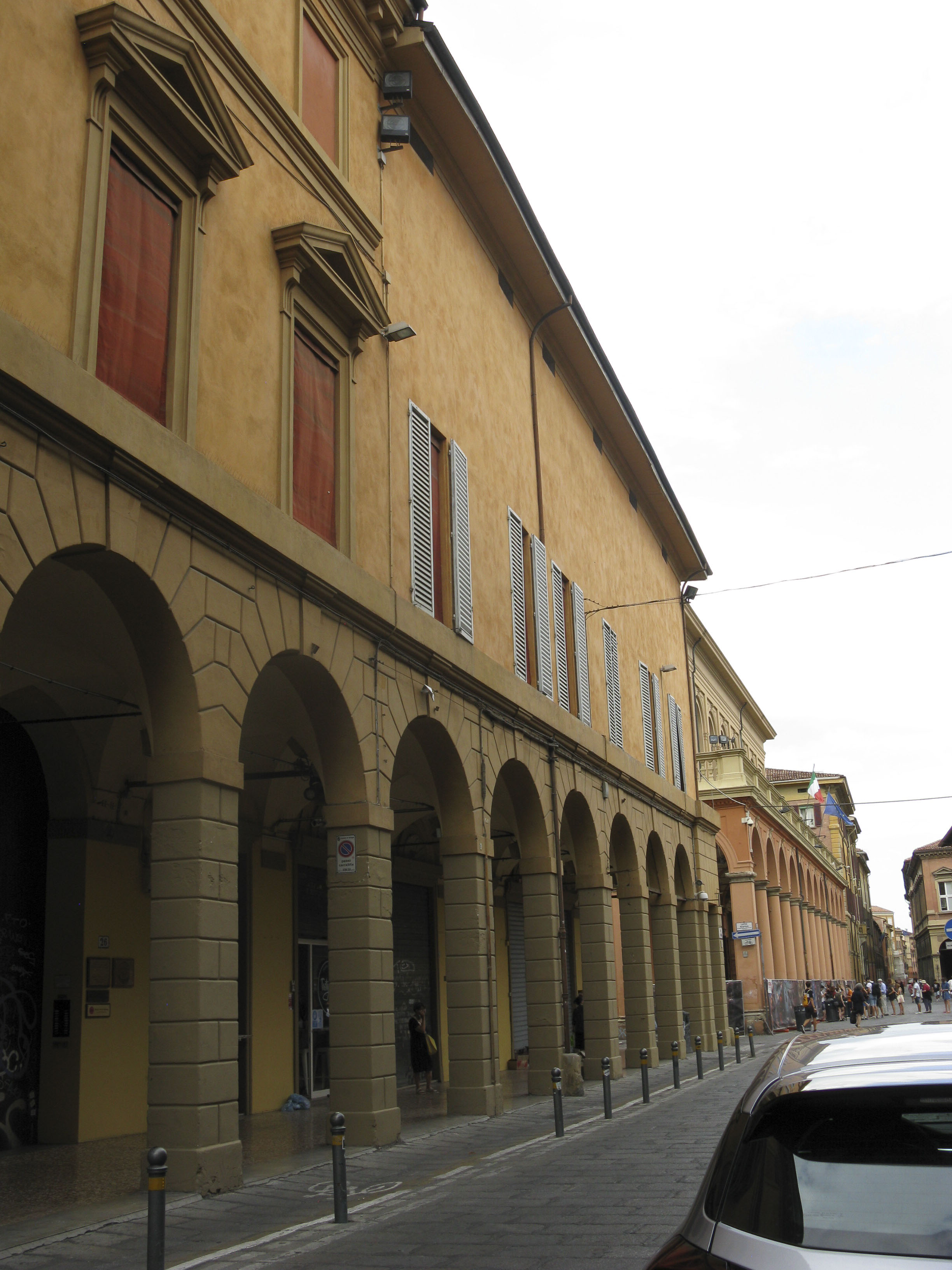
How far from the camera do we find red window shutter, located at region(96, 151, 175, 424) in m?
10.0

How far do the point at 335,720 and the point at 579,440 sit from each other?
1366 cm

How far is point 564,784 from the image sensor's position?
20922 millimetres

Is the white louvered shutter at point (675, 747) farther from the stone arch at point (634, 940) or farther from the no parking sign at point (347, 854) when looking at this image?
the no parking sign at point (347, 854)

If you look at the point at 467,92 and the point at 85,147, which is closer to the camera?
the point at 85,147

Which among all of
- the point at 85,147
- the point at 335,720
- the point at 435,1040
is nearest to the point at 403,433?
the point at 335,720

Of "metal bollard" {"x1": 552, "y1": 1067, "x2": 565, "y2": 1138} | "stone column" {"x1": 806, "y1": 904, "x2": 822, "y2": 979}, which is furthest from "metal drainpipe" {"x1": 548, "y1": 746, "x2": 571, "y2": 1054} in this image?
"stone column" {"x1": 806, "y1": 904, "x2": 822, "y2": 979}

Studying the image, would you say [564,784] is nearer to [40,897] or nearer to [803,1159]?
[40,897]

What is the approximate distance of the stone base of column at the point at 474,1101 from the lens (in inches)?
620

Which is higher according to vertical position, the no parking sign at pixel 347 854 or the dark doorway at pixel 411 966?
the no parking sign at pixel 347 854

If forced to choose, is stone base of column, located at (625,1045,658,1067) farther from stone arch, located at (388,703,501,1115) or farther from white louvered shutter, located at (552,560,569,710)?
stone arch, located at (388,703,501,1115)

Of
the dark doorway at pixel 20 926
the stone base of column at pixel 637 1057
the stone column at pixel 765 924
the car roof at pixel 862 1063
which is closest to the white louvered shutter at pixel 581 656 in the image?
the stone base of column at pixel 637 1057

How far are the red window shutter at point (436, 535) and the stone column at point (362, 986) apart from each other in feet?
12.8

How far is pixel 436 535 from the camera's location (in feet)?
55.7

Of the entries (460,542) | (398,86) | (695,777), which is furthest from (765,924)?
(398,86)
